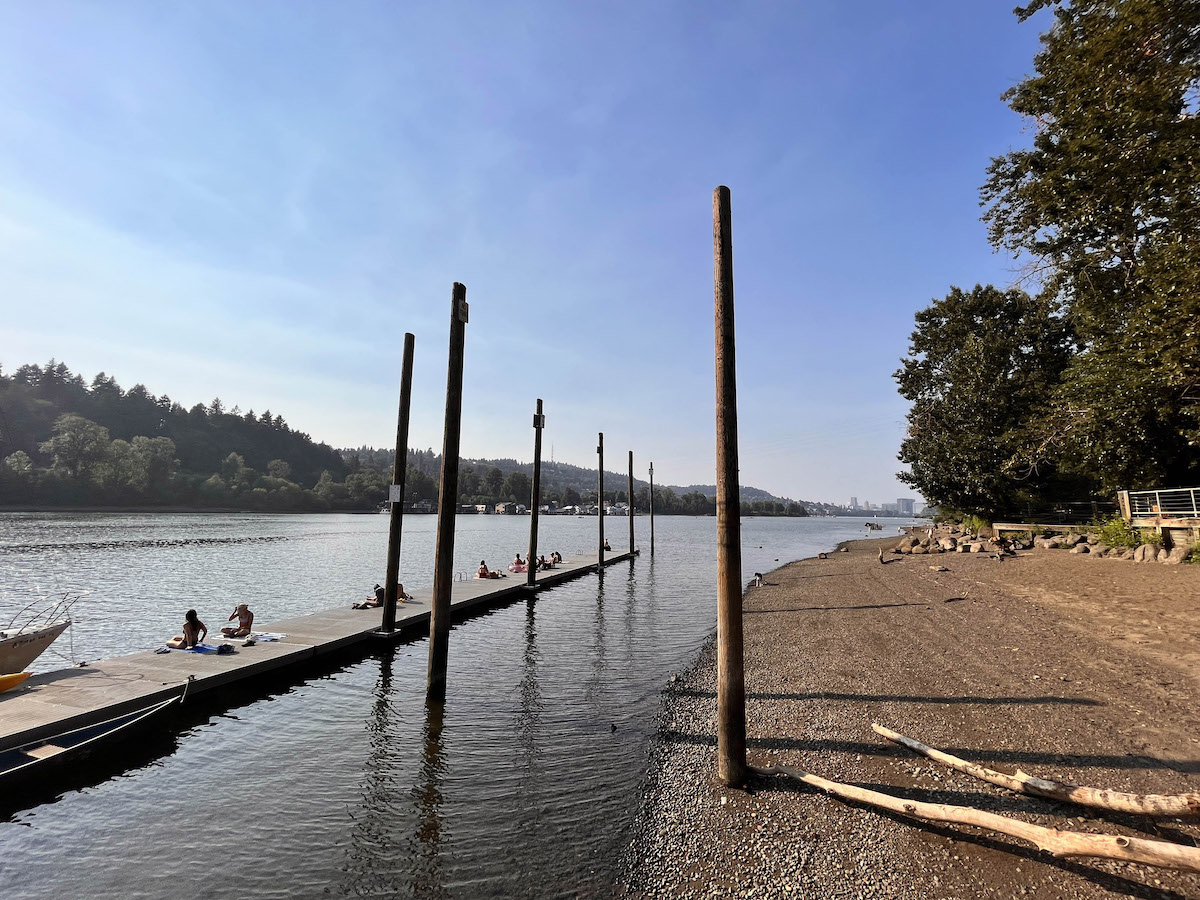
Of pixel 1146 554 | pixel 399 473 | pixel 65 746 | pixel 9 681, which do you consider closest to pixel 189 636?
pixel 9 681

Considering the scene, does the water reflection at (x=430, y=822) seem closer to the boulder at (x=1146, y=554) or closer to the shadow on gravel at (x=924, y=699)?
the shadow on gravel at (x=924, y=699)

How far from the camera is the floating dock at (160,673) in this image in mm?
8156

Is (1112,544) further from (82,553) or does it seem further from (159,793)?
(82,553)

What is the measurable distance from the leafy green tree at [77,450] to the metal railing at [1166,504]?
145370 mm

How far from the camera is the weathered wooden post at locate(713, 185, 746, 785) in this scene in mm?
6492

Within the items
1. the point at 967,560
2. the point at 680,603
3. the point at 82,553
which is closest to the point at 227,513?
the point at 82,553

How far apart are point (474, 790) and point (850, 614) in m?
14.7

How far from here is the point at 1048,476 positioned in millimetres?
36688

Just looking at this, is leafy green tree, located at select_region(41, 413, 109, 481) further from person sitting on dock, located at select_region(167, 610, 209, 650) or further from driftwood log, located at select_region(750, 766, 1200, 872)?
driftwood log, located at select_region(750, 766, 1200, 872)

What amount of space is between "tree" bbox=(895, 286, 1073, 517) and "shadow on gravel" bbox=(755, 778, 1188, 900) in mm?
32334

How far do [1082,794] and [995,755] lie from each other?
1.84 m

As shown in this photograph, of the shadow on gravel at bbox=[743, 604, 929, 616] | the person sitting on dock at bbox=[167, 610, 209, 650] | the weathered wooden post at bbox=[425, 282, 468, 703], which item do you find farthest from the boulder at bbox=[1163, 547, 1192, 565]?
the person sitting on dock at bbox=[167, 610, 209, 650]

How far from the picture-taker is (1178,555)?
17234 millimetres

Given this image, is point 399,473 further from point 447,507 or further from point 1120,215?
point 1120,215
